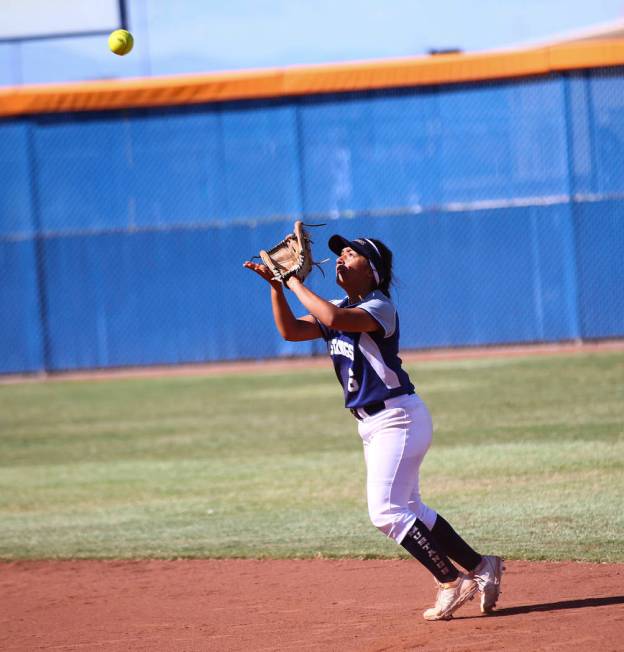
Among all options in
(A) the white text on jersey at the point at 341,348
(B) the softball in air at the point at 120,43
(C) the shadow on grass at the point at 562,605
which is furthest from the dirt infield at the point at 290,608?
(B) the softball in air at the point at 120,43

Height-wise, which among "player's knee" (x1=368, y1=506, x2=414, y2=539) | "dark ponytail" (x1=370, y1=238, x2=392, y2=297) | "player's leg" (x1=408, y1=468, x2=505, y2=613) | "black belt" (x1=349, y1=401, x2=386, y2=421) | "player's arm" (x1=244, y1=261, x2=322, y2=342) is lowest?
"player's leg" (x1=408, y1=468, x2=505, y2=613)

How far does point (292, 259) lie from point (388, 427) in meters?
0.90

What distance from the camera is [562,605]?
5.37m

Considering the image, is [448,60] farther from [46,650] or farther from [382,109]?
[46,650]

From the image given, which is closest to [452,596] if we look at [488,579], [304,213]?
[488,579]

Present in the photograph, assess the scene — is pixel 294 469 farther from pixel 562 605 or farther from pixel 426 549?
pixel 426 549

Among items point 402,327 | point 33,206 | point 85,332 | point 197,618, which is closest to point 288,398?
point 402,327

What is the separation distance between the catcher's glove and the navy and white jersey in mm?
319

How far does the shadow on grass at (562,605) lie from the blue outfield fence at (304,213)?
12.8 metres

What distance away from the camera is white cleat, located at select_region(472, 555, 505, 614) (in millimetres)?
5188

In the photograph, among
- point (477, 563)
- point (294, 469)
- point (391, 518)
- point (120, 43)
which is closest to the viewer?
point (391, 518)

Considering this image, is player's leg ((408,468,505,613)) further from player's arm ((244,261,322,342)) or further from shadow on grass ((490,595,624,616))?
player's arm ((244,261,322,342))

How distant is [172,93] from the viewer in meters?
19.2

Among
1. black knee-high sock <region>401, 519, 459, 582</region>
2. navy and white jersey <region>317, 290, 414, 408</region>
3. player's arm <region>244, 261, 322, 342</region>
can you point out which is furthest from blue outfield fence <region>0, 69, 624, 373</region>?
black knee-high sock <region>401, 519, 459, 582</region>
